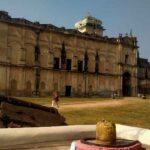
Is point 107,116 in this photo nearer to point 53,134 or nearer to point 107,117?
point 107,117

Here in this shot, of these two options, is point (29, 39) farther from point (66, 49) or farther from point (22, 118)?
point (22, 118)

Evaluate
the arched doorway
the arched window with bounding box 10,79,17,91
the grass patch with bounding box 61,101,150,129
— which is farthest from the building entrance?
the grass patch with bounding box 61,101,150,129

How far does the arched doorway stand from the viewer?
56844 millimetres

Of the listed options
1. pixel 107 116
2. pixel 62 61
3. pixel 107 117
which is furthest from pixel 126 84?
pixel 107 117

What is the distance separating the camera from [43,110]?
35.7 feet

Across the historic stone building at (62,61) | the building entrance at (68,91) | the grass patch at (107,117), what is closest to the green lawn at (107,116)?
the grass patch at (107,117)

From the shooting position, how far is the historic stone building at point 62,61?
1751 inches

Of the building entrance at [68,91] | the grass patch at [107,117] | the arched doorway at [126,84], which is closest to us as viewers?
the grass patch at [107,117]

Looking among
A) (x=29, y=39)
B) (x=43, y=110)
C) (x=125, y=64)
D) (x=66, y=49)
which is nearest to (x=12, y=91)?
(x=29, y=39)

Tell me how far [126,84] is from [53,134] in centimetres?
5003

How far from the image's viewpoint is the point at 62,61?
49.5 m

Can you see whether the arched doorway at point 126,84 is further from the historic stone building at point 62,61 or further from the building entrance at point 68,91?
the building entrance at point 68,91

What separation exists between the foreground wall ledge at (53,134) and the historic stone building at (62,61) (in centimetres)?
3562

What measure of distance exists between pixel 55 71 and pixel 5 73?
727 cm
